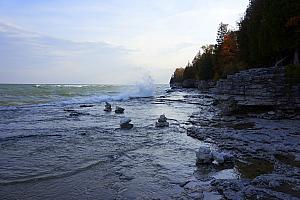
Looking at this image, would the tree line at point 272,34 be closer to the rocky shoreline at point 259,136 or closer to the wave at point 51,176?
the rocky shoreline at point 259,136

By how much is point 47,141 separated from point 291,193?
36.7 feet

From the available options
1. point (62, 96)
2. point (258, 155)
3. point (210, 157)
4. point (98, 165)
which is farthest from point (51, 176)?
point (62, 96)

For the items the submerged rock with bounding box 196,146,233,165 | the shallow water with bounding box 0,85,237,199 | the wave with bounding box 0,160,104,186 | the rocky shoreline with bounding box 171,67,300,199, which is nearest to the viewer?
the rocky shoreline with bounding box 171,67,300,199

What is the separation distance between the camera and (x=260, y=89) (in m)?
22.3

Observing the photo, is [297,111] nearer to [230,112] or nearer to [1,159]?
[230,112]

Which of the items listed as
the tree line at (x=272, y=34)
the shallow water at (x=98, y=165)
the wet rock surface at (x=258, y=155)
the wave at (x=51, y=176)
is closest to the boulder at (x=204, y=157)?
the wet rock surface at (x=258, y=155)

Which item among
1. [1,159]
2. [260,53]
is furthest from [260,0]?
[1,159]

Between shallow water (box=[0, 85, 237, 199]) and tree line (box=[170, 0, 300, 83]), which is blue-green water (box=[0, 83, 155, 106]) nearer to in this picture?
tree line (box=[170, 0, 300, 83])

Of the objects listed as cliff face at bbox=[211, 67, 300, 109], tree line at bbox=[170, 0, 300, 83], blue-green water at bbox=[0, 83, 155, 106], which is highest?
tree line at bbox=[170, 0, 300, 83]

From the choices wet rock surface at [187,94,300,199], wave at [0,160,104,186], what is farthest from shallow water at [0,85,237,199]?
wet rock surface at [187,94,300,199]

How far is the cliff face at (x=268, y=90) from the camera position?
67.9ft

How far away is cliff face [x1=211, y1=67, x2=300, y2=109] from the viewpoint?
67.9ft

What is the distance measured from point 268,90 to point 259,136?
7.47 meters

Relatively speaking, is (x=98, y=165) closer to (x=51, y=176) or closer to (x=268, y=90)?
(x=51, y=176)
